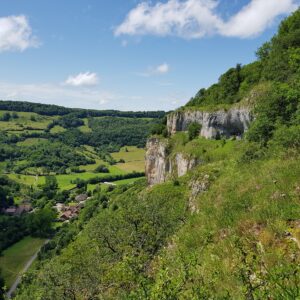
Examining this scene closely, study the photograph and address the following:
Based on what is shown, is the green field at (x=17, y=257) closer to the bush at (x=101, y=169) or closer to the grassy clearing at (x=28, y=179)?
the grassy clearing at (x=28, y=179)

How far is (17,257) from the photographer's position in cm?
8931

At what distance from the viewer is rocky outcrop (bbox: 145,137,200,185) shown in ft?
197

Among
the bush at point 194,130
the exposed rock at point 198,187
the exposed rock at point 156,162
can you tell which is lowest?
the exposed rock at point 156,162

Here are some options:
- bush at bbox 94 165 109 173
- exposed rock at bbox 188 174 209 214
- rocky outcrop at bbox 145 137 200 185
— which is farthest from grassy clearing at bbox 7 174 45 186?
exposed rock at bbox 188 174 209 214

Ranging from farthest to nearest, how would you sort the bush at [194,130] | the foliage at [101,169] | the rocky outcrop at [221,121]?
the foliage at [101,169] < the bush at [194,130] < the rocky outcrop at [221,121]

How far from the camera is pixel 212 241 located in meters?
11.2

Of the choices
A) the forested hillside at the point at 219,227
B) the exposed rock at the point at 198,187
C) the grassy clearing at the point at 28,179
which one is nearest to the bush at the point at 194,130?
the forested hillside at the point at 219,227

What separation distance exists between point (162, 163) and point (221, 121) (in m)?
18.9

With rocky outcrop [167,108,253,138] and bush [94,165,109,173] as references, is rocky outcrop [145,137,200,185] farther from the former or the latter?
bush [94,165,109,173]

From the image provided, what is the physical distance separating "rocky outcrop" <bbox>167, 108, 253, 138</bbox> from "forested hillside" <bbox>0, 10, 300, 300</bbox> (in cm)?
84

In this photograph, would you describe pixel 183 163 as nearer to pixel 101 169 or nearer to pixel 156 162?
pixel 156 162

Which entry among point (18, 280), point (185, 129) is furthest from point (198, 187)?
point (18, 280)

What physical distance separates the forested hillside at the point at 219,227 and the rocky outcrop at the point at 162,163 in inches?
22.9

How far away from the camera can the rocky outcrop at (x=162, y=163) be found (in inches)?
2360
